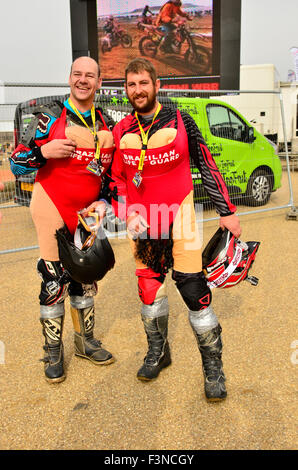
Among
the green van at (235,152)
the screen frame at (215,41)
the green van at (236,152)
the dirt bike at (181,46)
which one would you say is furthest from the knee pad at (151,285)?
the dirt bike at (181,46)

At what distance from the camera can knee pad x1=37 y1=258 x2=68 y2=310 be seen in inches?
109

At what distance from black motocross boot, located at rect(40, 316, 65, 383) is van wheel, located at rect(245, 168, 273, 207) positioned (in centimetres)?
606

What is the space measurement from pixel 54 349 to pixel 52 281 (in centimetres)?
53

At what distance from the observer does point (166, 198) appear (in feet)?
8.32

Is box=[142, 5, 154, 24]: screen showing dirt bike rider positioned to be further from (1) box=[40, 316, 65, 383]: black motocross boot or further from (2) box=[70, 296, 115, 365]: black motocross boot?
(1) box=[40, 316, 65, 383]: black motocross boot

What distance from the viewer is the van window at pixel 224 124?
7.59m

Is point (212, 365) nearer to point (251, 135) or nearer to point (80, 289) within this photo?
point (80, 289)

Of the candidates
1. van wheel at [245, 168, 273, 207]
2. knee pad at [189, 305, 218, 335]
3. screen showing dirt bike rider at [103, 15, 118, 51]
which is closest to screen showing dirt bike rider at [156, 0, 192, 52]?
screen showing dirt bike rider at [103, 15, 118, 51]

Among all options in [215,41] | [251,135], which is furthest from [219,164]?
[215,41]

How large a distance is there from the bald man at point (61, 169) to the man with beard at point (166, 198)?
176mm

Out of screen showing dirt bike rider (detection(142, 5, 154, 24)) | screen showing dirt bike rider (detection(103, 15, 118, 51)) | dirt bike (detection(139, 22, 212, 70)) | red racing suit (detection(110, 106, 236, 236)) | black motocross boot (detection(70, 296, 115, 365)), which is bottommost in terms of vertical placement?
black motocross boot (detection(70, 296, 115, 365))
